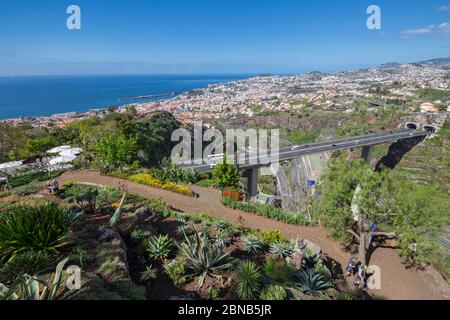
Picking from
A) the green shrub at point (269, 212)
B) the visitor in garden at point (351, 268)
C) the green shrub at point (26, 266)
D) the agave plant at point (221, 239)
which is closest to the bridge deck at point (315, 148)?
the green shrub at point (269, 212)

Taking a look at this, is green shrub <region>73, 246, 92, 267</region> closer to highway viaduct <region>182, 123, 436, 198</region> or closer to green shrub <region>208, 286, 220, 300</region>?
green shrub <region>208, 286, 220, 300</region>

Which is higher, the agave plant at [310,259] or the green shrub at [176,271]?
the green shrub at [176,271]

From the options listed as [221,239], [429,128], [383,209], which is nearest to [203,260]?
[221,239]

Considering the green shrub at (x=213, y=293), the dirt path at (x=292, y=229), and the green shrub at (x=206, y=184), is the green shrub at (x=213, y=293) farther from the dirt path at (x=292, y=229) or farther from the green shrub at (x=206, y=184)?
the green shrub at (x=206, y=184)

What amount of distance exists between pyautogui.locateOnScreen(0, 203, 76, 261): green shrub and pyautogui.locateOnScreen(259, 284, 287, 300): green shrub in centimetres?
425

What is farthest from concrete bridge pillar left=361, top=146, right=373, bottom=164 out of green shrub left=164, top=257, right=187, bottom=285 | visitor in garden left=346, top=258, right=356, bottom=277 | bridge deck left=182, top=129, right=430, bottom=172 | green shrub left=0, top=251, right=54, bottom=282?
green shrub left=0, top=251, right=54, bottom=282

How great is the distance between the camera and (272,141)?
7431 centimetres

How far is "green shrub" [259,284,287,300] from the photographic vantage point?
4914 mm

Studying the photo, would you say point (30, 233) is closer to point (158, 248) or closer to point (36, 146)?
point (158, 248)

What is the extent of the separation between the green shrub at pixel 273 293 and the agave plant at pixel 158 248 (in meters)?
2.56

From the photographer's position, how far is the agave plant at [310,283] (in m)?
5.68

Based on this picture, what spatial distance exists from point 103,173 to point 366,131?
69560mm

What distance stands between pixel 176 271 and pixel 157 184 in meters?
8.97
